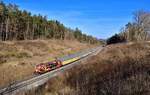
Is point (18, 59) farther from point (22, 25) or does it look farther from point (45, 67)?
point (22, 25)

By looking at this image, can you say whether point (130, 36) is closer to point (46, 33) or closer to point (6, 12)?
point (46, 33)

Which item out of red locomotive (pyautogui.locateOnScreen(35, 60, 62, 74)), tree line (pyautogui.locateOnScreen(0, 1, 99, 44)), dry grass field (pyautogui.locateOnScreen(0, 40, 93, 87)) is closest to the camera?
dry grass field (pyautogui.locateOnScreen(0, 40, 93, 87))

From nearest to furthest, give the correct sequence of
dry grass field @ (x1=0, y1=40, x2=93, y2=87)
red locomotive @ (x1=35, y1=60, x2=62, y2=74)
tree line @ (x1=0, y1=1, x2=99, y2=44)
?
dry grass field @ (x1=0, y1=40, x2=93, y2=87) → red locomotive @ (x1=35, y1=60, x2=62, y2=74) → tree line @ (x1=0, y1=1, x2=99, y2=44)

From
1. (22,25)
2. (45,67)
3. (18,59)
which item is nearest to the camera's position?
(45,67)

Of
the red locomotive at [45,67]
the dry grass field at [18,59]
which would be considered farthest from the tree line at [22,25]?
the red locomotive at [45,67]

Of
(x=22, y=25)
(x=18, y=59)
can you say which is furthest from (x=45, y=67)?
(x=22, y=25)

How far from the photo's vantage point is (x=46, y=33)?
131 metres

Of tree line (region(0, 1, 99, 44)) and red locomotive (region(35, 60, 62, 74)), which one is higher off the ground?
tree line (region(0, 1, 99, 44))

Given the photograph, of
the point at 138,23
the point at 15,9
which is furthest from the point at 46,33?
the point at 138,23

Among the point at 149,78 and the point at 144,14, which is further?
the point at 144,14

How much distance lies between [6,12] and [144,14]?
48.1 metres

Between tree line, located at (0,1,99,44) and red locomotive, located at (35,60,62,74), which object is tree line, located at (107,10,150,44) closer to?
tree line, located at (0,1,99,44)

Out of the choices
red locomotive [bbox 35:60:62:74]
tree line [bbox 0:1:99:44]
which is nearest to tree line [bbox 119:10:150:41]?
tree line [bbox 0:1:99:44]

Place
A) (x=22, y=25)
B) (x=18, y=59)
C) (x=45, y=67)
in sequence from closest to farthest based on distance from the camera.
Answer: (x=45, y=67), (x=18, y=59), (x=22, y=25)
